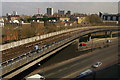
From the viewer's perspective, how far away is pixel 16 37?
21.5 meters

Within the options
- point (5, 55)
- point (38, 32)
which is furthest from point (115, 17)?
point (5, 55)

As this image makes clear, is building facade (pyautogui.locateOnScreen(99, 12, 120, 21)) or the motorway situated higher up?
building facade (pyautogui.locateOnScreen(99, 12, 120, 21))

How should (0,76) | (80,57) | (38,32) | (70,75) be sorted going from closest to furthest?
1. (0,76)
2. (70,75)
3. (80,57)
4. (38,32)

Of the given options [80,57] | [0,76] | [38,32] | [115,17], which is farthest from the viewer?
[115,17]

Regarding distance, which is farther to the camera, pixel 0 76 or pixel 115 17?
pixel 115 17

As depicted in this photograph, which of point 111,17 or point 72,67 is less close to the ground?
point 111,17

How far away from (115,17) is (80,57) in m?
44.7

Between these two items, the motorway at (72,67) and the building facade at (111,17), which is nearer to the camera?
the motorway at (72,67)

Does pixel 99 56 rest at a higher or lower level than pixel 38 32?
lower

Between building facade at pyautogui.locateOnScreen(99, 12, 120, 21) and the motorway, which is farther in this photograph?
building facade at pyautogui.locateOnScreen(99, 12, 120, 21)

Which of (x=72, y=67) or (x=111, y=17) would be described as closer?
(x=72, y=67)

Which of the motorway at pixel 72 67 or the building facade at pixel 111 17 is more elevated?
the building facade at pixel 111 17

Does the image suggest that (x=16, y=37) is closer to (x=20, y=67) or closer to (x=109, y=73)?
(x=20, y=67)

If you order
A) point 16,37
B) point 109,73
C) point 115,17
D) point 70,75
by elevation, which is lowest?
point 70,75
